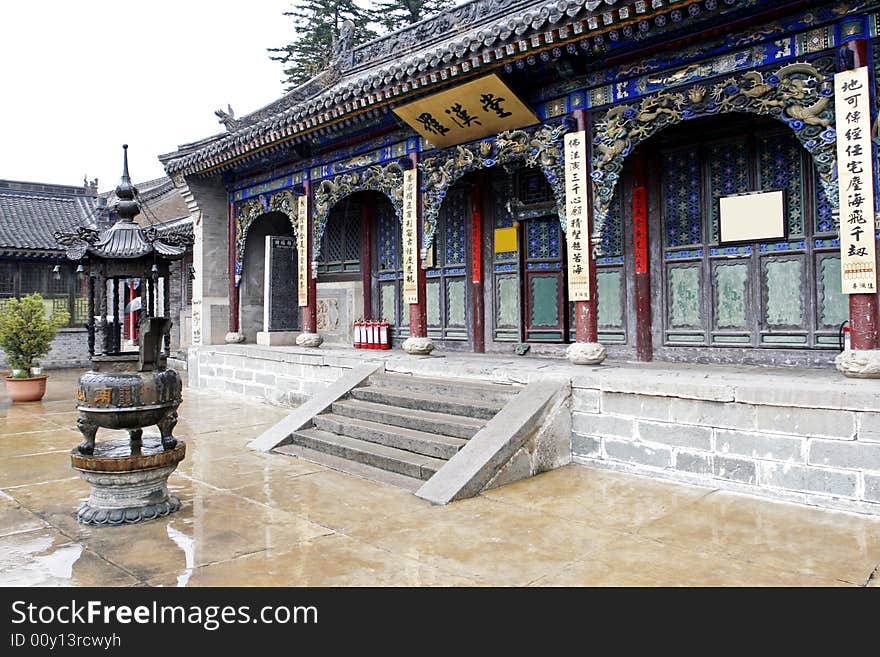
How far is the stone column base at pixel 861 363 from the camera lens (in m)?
4.60

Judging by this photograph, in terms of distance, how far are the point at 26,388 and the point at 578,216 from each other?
832 cm

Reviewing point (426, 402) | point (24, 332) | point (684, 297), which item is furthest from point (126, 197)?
point (24, 332)

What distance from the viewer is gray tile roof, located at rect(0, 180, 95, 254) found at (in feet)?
52.9

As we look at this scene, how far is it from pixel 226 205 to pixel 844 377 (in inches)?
379

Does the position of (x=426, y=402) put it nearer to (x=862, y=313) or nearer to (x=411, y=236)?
(x=411, y=236)

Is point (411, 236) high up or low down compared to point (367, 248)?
down

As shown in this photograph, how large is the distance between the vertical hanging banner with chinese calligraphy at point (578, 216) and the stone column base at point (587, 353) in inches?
17.1

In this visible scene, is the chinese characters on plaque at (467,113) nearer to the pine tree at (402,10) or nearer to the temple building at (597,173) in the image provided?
the temple building at (597,173)

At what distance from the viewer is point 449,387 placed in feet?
20.8

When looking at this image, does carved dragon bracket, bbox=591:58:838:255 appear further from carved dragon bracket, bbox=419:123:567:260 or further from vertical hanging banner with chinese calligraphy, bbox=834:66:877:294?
carved dragon bracket, bbox=419:123:567:260

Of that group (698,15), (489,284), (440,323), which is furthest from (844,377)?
(440,323)

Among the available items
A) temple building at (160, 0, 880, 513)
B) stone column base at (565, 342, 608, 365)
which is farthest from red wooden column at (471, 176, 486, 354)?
stone column base at (565, 342, 608, 365)

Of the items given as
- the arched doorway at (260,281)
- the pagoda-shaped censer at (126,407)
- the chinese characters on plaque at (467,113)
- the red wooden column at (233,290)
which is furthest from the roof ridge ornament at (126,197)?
the red wooden column at (233,290)

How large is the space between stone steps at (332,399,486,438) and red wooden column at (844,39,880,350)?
281 centimetres
